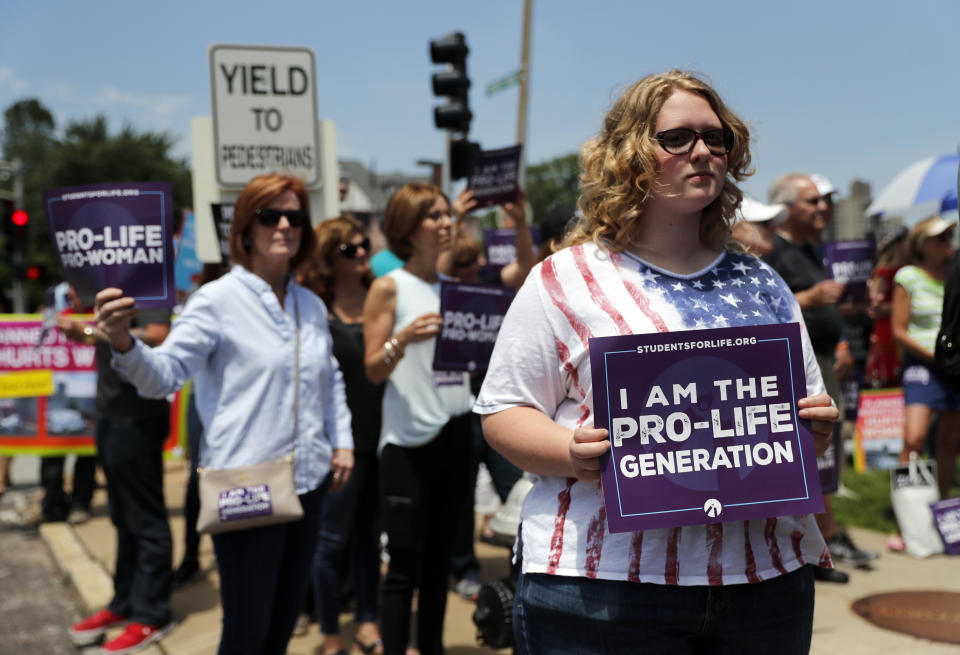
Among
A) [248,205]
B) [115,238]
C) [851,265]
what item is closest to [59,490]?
[248,205]

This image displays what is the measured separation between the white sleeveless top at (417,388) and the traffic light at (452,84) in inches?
172

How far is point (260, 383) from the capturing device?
3430mm

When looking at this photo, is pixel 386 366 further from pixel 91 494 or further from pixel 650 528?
pixel 91 494

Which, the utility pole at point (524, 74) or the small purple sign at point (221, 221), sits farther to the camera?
the utility pole at point (524, 74)

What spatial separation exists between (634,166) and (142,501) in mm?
4093

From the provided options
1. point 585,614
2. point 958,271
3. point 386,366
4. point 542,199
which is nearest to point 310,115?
point 386,366

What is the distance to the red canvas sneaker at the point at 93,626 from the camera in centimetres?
527

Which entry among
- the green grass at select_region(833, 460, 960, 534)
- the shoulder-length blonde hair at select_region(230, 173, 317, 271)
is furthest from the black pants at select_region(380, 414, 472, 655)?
the green grass at select_region(833, 460, 960, 534)

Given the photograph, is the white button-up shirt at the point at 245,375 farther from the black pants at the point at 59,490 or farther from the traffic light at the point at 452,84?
the black pants at the point at 59,490

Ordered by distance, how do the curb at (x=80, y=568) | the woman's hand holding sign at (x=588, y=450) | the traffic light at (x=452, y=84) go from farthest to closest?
1. the traffic light at (x=452, y=84)
2. the curb at (x=80, y=568)
3. the woman's hand holding sign at (x=588, y=450)

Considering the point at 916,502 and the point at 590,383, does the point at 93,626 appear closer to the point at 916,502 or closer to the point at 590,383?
the point at 590,383

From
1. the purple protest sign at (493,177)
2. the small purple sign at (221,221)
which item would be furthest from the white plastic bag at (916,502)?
the small purple sign at (221,221)

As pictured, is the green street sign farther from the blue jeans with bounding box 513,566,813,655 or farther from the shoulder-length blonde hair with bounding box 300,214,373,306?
the blue jeans with bounding box 513,566,813,655

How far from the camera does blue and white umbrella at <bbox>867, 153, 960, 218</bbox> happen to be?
1045cm
